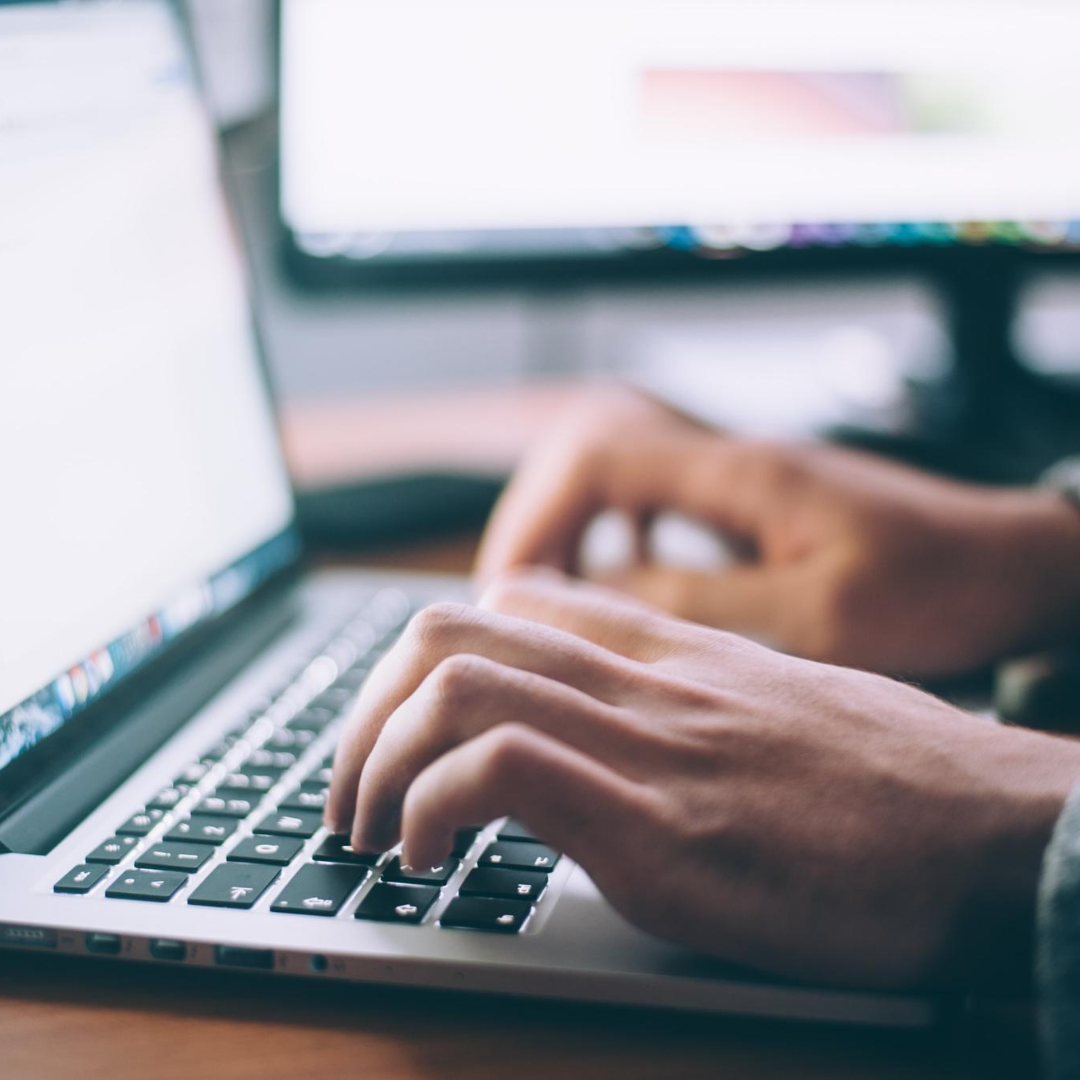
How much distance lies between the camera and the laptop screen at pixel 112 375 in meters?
0.41

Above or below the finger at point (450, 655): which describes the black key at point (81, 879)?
below

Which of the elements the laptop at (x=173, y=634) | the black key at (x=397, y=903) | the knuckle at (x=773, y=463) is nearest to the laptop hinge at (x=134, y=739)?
the laptop at (x=173, y=634)

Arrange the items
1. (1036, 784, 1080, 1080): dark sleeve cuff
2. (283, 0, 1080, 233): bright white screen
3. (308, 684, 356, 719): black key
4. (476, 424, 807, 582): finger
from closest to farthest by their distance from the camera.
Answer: (1036, 784, 1080, 1080): dark sleeve cuff, (308, 684, 356, 719): black key, (476, 424, 807, 582): finger, (283, 0, 1080, 233): bright white screen

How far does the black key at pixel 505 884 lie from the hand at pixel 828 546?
8.3 inches

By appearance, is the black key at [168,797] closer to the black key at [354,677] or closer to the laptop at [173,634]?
the laptop at [173,634]

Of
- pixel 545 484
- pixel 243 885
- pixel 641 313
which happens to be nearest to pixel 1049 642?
pixel 545 484

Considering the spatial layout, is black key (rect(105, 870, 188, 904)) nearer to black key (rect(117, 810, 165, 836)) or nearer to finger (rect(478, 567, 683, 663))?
black key (rect(117, 810, 165, 836))

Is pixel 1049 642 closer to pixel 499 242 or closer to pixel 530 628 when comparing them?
pixel 530 628

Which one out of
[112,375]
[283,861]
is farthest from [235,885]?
[112,375]

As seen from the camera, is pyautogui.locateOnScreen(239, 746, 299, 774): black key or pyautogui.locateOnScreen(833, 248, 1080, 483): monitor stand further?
pyautogui.locateOnScreen(833, 248, 1080, 483): monitor stand

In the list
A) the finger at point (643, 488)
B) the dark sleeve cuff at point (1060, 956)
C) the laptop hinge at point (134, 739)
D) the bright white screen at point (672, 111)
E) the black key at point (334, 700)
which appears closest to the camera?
the dark sleeve cuff at point (1060, 956)

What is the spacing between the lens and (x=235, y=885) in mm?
333

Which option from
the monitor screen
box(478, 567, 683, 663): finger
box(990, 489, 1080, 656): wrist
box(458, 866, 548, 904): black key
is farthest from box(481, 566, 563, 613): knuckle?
the monitor screen

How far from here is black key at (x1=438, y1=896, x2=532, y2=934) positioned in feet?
1.03
